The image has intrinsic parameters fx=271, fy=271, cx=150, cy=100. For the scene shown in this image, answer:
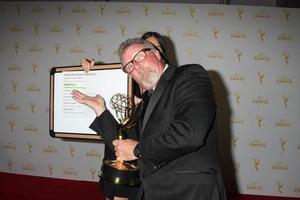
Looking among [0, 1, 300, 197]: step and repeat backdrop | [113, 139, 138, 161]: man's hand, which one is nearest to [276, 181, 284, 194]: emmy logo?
[0, 1, 300, 197]: step and repeat backdrop

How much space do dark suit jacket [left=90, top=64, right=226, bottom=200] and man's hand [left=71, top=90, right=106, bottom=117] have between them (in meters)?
0.55

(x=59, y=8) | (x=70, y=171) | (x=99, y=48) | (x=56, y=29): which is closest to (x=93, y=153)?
(x=70, y=171)

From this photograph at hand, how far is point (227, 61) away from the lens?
2738 millimetres

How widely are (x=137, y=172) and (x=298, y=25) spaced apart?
7.77 feet

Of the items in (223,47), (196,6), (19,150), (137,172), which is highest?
(196,6)

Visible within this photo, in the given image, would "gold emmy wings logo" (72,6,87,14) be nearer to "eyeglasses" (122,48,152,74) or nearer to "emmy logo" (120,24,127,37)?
"emmy logo" (120,24,127,37)

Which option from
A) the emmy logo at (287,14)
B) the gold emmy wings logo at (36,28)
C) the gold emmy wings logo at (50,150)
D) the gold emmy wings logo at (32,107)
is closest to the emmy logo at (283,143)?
the emmy logo at (287,14)

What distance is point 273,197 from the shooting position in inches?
105

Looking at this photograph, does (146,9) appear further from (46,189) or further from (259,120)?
(46,189)

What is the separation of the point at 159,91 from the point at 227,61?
1902mm

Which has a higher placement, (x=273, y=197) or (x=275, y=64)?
(x=275, y=64)

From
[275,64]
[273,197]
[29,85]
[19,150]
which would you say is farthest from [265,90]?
[19,150]

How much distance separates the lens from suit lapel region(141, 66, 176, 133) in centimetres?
101

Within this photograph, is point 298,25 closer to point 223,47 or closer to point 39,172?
point 223,47
